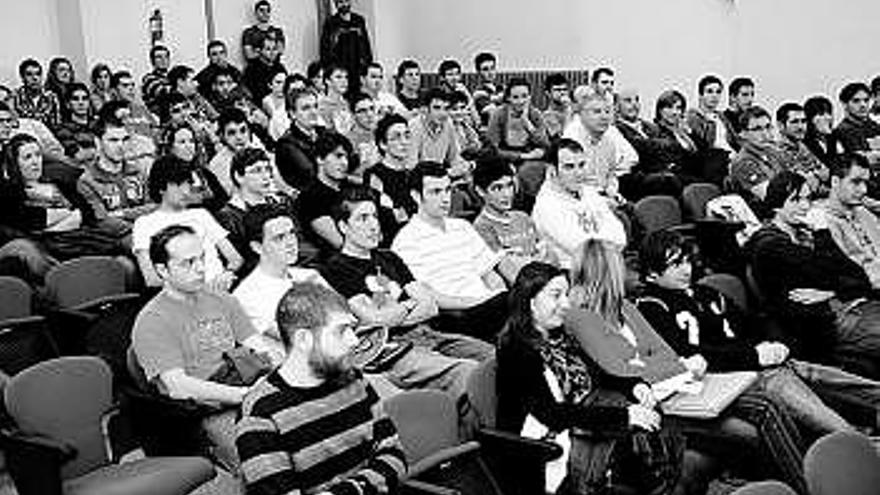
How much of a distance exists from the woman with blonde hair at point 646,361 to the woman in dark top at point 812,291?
0.94 metres

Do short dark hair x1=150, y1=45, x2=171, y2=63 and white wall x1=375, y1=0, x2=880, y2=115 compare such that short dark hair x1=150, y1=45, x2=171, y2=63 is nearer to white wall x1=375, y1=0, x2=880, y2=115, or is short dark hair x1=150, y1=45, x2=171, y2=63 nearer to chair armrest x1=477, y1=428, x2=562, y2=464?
white wall x1=375, y1=0, x2=880, y2=115

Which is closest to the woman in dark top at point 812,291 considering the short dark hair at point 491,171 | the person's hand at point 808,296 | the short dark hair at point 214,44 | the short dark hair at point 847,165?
the person's hand at point 808,296

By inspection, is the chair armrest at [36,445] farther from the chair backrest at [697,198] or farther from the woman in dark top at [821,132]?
the woman in dark top at [821,132]

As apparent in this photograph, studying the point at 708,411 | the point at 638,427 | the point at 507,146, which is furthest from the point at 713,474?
the point at 507,146

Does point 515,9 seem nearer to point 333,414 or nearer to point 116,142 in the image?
point 116,142

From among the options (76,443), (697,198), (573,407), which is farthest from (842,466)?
(697,198)

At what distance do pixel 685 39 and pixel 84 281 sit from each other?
596 cm

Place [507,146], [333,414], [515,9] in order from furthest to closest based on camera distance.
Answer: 1. [515,9]
2. [507,146]
3. [333,414]

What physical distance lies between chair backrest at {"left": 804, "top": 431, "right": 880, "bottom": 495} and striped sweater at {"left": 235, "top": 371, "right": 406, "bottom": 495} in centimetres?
95

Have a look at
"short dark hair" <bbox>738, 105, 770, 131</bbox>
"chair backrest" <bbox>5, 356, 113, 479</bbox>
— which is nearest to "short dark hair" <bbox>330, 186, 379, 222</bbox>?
"chair backrest" <bbox>5, 356, 113, 479</bbox>

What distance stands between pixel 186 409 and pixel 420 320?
122 centimetres

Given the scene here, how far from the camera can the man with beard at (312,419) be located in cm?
251

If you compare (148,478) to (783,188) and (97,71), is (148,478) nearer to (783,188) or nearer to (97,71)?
(783,188)

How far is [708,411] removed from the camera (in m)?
3.57
